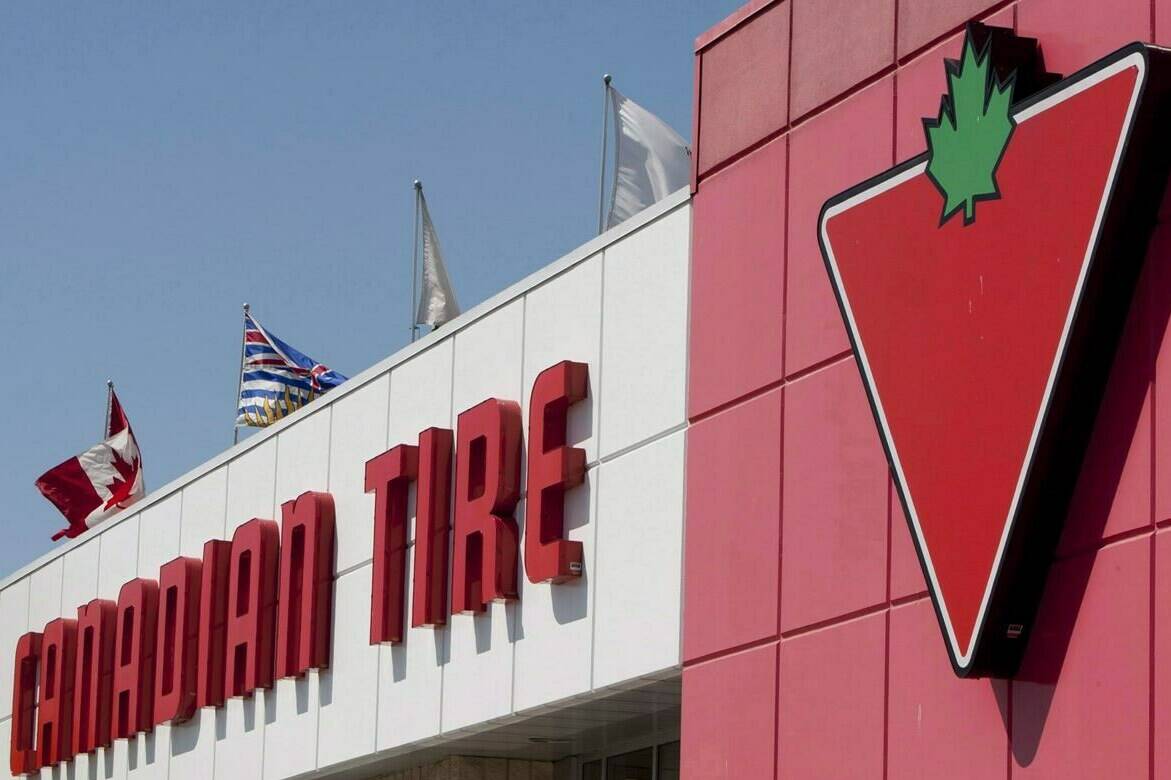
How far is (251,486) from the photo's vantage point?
26.1 m

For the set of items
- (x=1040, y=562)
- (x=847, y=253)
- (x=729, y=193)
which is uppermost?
(x=729, y=193)

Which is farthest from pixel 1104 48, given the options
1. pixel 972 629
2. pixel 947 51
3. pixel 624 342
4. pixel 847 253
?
pixel 624 342

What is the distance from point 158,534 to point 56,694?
131 inches

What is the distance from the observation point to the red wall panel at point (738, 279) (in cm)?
1658

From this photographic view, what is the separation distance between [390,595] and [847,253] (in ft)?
26.8

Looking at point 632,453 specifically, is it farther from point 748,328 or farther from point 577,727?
point 577,727

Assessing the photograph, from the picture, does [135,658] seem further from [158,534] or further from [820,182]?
[820,182]

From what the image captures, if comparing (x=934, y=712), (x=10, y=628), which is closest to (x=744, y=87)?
(x=934, y=712)

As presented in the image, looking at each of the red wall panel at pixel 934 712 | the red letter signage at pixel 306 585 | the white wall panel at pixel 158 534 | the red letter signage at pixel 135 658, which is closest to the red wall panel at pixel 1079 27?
the red wall panel at pixel 934 712

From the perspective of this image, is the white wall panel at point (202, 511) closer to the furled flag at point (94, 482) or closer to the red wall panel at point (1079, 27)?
the furled flag at point (94, 482)

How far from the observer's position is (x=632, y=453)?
1844cm

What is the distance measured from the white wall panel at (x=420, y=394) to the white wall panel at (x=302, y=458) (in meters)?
1.62

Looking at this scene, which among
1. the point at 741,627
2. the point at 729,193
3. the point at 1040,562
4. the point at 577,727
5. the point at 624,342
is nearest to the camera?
the point at 1040,562

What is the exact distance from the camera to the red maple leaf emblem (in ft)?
113
